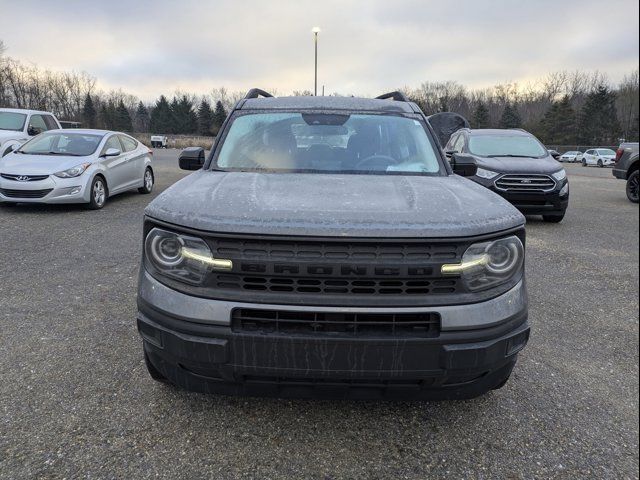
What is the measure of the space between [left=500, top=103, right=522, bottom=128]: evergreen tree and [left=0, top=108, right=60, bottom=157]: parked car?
72.3m

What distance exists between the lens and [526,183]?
8219 millimetres

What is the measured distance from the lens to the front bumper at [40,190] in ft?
26.4

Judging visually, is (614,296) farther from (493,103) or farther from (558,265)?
(493,103)

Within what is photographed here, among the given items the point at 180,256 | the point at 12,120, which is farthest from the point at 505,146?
the point at 12,120

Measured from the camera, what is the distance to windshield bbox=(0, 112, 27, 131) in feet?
40.0

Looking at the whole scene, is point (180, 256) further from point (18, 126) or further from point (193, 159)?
point (18, 126)

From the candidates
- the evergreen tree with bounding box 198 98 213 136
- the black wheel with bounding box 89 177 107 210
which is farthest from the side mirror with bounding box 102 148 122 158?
the evergreen tree with bounding box 198 98 213 136

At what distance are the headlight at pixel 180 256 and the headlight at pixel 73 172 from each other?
23.8 feet

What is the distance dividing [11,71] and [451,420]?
82657 millimetres

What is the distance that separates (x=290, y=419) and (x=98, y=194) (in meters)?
7.96

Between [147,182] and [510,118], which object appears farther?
[510,118]

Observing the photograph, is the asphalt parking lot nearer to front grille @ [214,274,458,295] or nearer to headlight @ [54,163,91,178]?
front grille @ [214,274,458,295]

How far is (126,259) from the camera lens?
5598 millimetres

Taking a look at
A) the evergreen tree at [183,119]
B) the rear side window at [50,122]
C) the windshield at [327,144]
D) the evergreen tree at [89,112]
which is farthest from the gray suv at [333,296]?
the evergreen tree at [183,119]
